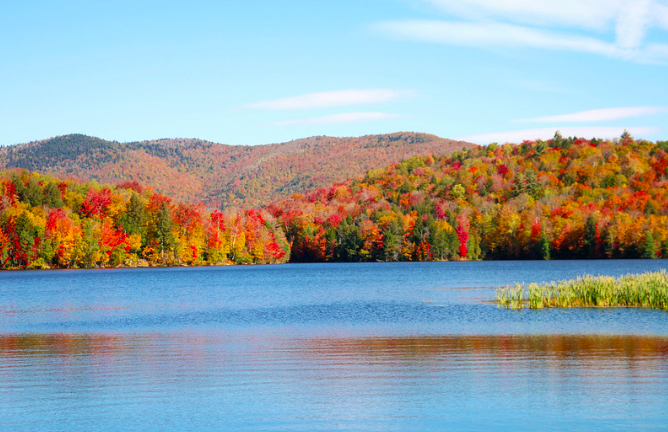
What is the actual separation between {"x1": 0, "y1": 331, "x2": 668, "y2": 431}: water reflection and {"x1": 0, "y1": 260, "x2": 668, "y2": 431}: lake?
5 centimetres

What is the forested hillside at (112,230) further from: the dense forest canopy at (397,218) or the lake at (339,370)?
the lake at (339,370)

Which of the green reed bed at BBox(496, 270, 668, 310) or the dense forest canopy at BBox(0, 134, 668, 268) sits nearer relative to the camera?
the green reed bed at BBox(496, 270, 668, 310)

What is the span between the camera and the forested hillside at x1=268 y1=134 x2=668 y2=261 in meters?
123

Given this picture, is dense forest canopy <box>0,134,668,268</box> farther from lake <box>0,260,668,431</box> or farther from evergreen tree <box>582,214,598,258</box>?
lake <box>0,260,668,431</box>

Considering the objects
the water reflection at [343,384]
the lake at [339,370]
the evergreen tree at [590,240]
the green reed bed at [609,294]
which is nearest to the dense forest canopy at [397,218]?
the evergreen tree at [590,240]

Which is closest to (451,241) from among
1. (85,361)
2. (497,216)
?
(497,216)

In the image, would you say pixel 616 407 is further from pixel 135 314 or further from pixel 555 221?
pixel 555 221

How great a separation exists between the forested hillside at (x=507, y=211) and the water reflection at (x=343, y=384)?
102 meters

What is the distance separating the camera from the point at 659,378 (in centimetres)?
1780

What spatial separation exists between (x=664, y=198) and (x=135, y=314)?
121 metres

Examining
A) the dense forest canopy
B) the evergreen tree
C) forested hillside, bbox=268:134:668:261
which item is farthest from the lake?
forested hillside, bbox=268:134:668:261

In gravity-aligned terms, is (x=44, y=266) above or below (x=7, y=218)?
below

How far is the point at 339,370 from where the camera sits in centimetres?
1995

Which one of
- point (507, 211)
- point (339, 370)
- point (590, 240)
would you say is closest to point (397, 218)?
point (507, 211)
